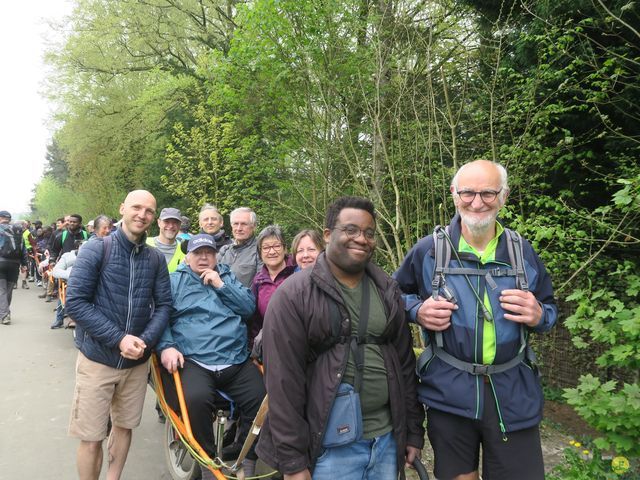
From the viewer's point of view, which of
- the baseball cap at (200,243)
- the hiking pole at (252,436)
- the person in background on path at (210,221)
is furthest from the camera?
the person in background on path at (210,221)

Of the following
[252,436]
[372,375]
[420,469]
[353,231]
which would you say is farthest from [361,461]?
[353,231]

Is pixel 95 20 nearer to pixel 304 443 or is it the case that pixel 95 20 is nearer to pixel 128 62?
pixel 128 62

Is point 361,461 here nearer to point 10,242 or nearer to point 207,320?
point 207,320

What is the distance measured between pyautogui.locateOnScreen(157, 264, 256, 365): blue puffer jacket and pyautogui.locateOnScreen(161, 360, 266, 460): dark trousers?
8 centimetres

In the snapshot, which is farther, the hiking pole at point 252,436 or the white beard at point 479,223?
the hiking pole at point 252,436

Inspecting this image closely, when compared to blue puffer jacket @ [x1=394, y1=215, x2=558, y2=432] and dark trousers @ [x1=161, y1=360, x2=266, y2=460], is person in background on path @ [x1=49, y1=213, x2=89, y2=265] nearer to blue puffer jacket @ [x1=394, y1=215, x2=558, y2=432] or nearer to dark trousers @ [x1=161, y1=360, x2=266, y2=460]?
dark trousers @ [x1=161, y1=360, x2=266, y2=460]

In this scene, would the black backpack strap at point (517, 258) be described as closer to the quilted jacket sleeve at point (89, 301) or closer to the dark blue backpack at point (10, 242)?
the quilted jacket sleeve at point (89, 301)

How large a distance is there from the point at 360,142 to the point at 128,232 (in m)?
4.77

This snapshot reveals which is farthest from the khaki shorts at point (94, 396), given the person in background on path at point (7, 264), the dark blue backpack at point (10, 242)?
the dark blue backpack at point (10, 242)

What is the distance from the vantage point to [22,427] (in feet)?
15.2

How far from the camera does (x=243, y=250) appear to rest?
469 centimetres

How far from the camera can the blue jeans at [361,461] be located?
2.11 metres

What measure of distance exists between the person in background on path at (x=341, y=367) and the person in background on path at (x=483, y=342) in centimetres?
15

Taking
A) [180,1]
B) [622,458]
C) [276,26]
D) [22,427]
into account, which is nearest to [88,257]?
[22,427]
